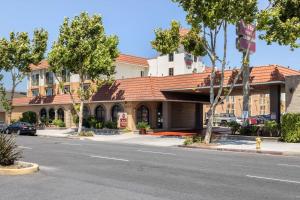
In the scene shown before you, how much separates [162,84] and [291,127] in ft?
50.9

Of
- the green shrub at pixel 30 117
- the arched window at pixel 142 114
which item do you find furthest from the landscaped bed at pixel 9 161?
the green shrub at pixel 30 117

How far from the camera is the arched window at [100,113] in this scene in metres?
47.2

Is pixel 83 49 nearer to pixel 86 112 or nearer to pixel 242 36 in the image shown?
pixel 86 112

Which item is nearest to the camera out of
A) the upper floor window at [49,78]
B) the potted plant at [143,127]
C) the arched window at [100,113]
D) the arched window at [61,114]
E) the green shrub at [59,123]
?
the potted plant at [143,127]

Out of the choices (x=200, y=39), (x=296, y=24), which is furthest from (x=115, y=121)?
(x=296, y=24)

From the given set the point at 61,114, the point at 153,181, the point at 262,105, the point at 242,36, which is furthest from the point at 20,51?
the point at 262,105

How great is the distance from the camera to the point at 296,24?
2597 centimetres

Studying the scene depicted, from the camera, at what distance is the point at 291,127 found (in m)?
28.3

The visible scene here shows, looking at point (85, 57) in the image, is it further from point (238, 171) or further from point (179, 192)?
point (179, 192)

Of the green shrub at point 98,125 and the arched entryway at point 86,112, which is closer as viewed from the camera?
the green shrub at point 98,125

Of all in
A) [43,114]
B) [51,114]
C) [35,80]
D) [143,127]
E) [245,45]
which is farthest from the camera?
[35,80]

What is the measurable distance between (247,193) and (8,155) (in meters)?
7.41

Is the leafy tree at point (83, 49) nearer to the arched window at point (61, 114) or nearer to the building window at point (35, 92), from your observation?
the arched window at point (61, 114)

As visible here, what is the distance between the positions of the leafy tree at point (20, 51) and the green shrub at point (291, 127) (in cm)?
3250
